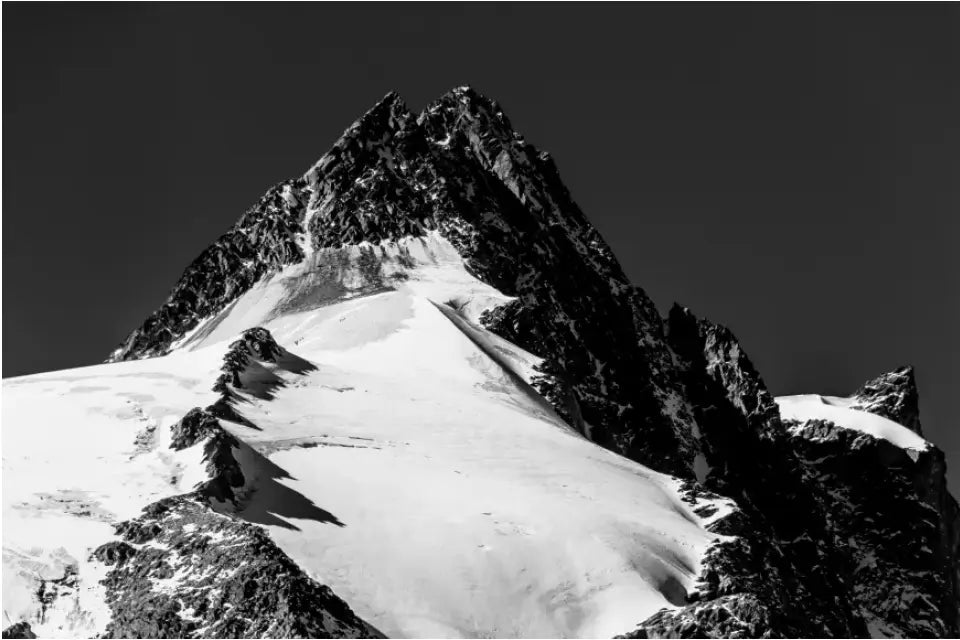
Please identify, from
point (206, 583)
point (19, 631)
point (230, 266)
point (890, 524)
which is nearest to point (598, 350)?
point (230, 266)

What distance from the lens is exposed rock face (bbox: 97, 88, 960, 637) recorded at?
13788 centimetres

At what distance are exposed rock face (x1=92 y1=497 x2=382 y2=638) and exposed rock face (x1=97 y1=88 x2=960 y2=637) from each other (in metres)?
25.9

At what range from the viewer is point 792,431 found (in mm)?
196750

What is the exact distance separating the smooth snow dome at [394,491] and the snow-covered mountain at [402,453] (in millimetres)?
165

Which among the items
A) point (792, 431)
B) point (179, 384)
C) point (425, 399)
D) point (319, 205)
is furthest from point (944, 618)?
point (179, 384)

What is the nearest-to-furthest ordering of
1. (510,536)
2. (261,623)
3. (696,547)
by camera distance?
(261,623)
(510,536)
(696,547)

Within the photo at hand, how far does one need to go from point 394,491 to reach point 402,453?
6844mm

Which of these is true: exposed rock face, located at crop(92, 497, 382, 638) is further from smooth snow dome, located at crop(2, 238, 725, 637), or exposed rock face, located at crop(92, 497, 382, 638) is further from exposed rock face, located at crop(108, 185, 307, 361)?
exposed rock face, located at crop(108, 185, 307, 361)

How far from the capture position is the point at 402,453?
79.7 meters

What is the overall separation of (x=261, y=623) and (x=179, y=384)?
A: 31.1 meters

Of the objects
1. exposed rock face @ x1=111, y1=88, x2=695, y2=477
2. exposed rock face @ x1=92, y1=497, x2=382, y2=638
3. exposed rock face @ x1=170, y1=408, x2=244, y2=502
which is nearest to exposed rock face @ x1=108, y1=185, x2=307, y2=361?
exposed rock face @ x1=111, y1=88, x2=695, y2=477

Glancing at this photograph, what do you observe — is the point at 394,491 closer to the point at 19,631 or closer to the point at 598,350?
the point at 19,631

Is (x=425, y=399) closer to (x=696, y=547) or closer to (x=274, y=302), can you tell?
(x=696, y=547)

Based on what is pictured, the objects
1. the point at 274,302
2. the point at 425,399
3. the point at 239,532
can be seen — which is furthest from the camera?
the point at 274,302
